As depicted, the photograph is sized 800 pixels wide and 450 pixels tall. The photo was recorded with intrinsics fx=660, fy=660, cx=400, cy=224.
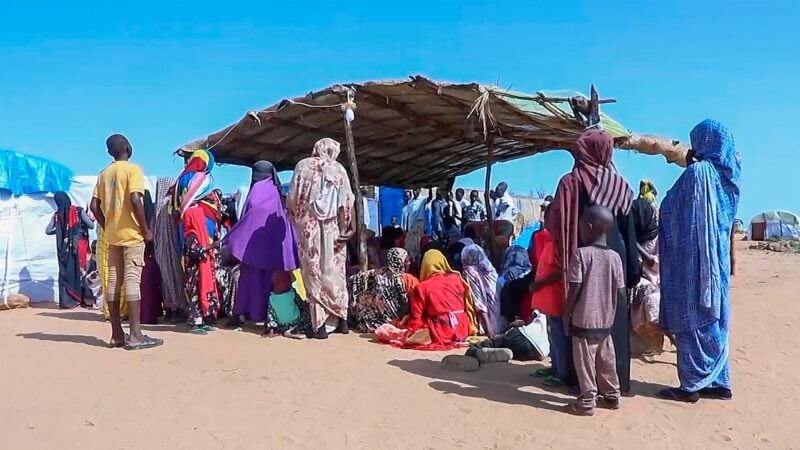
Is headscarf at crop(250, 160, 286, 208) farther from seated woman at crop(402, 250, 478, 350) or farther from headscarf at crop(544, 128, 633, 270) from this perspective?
headscarf at crop(544, 128, 633, 270)

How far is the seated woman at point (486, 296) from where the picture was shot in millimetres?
6496

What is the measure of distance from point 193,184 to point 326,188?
1.33m

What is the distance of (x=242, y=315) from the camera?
689 centimetres

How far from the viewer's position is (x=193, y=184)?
654 centimetres

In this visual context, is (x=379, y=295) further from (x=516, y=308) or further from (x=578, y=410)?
(x=578, y=410)

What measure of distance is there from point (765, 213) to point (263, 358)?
29.3 metres

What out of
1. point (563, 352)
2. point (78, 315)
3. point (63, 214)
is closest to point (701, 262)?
point (563, 352)

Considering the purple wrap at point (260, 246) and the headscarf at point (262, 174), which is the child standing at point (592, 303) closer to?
the purple wrap at point (260, 246)

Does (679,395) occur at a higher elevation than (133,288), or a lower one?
lower

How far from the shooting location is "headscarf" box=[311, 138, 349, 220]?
641 centimetres

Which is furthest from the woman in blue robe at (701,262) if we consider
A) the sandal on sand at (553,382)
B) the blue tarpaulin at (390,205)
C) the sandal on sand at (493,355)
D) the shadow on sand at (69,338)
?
the blue tarpaulin at (390,205)

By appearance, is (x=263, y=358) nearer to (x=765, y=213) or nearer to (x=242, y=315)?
(x=242, y=315)

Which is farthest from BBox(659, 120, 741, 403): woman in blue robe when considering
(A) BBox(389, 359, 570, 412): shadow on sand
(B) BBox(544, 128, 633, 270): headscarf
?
(A) BBox(389, 359, 570, 412): shadow on sand

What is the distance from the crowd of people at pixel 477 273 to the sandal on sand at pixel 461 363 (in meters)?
0.02
